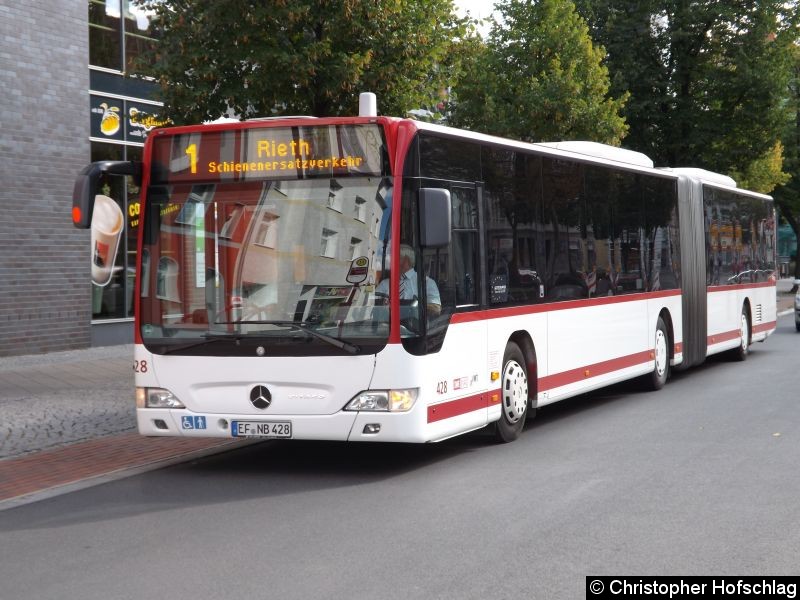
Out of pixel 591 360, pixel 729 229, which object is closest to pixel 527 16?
pixel 729 229

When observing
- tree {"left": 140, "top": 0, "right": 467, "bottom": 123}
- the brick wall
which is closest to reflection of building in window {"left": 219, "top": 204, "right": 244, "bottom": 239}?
tree {"left": 140, "top": 0, "right": 467, "bottom": 123}

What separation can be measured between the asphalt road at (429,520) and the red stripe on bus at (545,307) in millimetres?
1157

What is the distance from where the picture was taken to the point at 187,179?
31.1 ft

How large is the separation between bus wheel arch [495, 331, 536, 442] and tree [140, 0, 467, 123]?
4.40 m

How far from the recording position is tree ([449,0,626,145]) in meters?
24.2

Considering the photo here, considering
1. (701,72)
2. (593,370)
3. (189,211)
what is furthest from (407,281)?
(701,72)

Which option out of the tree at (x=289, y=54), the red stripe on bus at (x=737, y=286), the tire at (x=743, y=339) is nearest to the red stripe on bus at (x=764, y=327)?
the tire at (x=743, y=339)

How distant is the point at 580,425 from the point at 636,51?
25.0m

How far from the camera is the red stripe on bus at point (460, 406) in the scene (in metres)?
9.19

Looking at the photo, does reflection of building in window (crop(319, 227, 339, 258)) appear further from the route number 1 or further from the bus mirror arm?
the bus mirror arm

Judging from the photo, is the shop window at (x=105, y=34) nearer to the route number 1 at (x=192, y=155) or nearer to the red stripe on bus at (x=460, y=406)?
the route number 1 at (x=192, y=155)

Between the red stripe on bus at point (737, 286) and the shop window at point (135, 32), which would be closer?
the red stripe on bus at point (737, 286)

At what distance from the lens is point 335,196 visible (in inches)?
357

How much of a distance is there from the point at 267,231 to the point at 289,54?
5195mm
